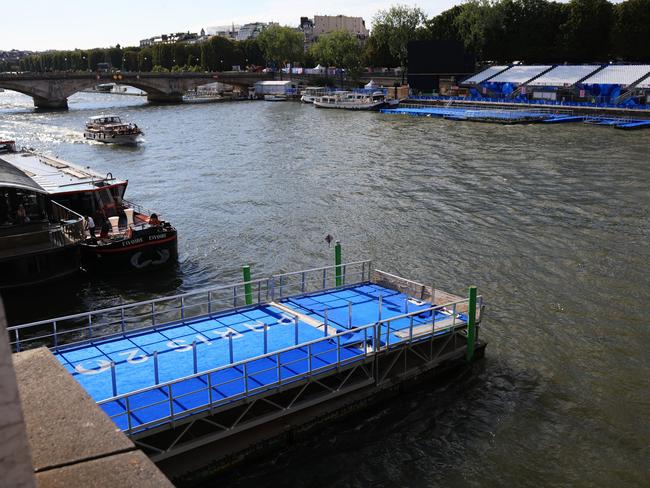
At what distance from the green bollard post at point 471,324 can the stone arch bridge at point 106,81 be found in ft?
331

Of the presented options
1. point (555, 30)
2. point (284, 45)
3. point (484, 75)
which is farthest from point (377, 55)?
point (555, 30)

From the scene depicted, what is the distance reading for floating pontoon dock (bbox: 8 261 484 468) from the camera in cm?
1280

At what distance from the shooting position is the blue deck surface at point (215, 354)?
13062 millimetres

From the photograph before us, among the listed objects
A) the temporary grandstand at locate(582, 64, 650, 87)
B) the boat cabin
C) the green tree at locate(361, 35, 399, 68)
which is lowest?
the boat cabin

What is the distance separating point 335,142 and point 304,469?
5008cm

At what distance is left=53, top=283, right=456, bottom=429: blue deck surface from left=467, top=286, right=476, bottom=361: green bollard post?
0.74 meters

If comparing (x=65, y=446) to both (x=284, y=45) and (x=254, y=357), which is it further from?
(x=284, y=45)

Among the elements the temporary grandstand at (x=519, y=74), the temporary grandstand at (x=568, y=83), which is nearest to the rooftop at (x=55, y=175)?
the temporary grandstand at (x=568, y=83)

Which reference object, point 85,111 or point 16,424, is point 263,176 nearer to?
point 16,424

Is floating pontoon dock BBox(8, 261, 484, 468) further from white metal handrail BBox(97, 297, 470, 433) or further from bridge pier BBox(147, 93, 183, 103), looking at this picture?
bridge pier BBox(147, 93, 183, 103)

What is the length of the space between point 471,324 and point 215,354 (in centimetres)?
678

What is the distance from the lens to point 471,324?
1739cm

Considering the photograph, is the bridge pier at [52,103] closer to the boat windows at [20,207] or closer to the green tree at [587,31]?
the green tree at [587,31]

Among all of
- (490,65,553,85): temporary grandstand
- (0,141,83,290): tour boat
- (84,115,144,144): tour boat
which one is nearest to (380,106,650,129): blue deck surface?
(490,65,553,85): temporary grandstand
